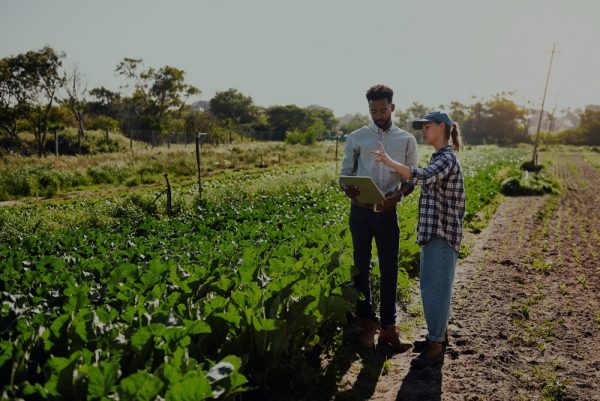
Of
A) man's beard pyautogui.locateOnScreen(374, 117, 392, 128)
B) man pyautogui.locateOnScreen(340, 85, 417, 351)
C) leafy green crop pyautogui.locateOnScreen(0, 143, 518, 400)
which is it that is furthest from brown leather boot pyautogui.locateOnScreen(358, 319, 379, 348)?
man's beard pyautogui.locateOnScreen(374, 117, 392, 128)

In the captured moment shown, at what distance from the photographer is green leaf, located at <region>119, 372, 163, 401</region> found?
2.09 metres

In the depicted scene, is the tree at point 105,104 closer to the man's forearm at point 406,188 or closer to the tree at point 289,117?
the tree at point 289,117

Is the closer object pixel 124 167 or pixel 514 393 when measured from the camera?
pixel 514 393

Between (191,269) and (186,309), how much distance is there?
837mm

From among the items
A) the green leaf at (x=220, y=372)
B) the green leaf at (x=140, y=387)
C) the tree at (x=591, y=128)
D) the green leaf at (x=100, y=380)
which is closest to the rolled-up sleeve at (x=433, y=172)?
the green leaf at (x=220, y=372)

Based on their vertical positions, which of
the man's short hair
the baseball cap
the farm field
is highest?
the man's short hair

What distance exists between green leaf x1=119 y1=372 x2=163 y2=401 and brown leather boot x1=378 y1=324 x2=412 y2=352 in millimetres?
2507

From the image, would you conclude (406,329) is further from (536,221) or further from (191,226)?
(536,221)

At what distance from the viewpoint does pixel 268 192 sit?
45.1ft

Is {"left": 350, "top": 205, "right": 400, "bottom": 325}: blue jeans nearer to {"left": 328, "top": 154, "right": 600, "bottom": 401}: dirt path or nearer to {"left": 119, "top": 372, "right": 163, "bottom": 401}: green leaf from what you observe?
{"left": 328, "top": 154, "right": 600, "bottom": 401}: dirt path

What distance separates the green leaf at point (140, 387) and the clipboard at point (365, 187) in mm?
2071

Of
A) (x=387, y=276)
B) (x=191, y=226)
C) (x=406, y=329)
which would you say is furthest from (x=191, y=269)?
(x=191, y=226)

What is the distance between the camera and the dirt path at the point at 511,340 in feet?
11.8

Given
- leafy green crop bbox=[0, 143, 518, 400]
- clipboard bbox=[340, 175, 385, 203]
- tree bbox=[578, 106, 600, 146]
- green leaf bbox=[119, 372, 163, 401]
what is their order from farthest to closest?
tree bbox=[578, 106, 600, 146] < clipboard bbox=[340, 175, 385, 203] < leafy green crop bbox=[0, 143, 518, 400] < green leaf bbox=[119, 372, 163, 401]
